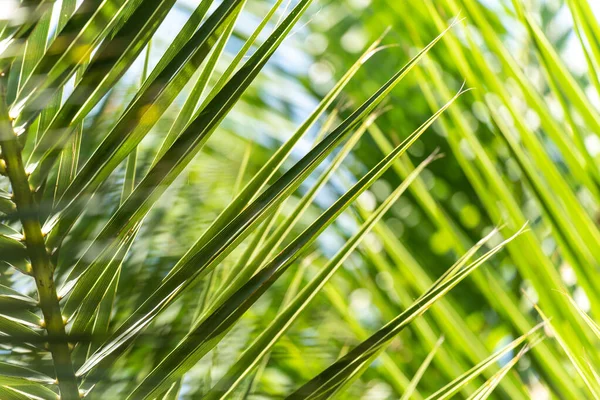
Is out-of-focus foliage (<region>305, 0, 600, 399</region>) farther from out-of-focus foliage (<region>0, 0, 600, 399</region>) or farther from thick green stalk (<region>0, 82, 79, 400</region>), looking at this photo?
→ thick green stalk (<region>0, 82, 79, 400</region>)

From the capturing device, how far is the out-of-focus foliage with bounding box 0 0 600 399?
0.29 metres

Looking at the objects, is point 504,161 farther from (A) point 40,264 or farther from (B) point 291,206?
(A) point 40,264

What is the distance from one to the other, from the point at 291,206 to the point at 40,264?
16.1 inches

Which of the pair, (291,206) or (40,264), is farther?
(291,206)

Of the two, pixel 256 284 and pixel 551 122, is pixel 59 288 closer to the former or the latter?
pixel 256 284

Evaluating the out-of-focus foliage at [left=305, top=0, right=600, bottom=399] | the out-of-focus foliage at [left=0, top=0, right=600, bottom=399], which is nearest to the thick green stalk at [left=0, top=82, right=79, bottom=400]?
the out-of-focus foliage at [left=0, top=0, right=600, bottom=399]

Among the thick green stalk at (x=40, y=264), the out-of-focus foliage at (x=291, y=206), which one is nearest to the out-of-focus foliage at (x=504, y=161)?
the out-of-focus foliage at (x=291, y=206)

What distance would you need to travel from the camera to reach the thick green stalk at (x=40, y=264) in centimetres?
30

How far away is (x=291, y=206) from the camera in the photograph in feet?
2.29

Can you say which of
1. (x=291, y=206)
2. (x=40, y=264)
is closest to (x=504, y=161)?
(x=291, y=206)

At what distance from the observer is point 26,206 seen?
0.31m

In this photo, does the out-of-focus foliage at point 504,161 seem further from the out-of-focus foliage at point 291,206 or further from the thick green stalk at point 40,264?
the thick green stalk at point 40,264

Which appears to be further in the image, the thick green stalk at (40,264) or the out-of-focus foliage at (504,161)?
the out-of-focus foliage at (504,161)

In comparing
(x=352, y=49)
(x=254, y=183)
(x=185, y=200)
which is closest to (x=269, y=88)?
(x=352, y=49)
